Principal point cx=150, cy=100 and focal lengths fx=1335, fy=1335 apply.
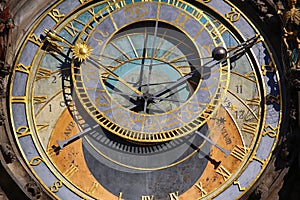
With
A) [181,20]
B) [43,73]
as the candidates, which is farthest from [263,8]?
[43,73]

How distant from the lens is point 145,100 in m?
14.3

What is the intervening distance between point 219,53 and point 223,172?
4.22 ft

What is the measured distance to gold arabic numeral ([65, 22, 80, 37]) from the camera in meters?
14.6

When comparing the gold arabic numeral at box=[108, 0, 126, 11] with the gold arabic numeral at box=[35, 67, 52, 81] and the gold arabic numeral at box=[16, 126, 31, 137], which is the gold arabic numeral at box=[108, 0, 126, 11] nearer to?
the gold arabic numeral at box=[35, 67, 52, 81]

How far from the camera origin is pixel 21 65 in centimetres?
1433

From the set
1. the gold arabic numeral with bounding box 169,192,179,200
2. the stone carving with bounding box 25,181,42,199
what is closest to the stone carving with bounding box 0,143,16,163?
the stone carving with bounding box 25,181,42,199

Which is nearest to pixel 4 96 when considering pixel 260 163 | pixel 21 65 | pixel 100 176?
pixel 21 65

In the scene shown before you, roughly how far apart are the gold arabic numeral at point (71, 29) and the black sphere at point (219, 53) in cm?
151

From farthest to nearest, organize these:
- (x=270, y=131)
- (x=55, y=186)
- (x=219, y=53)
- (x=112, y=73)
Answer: (x=112, y=73)
(x=219, y=53)
(x=270, y=131)
(x=55, y=186)

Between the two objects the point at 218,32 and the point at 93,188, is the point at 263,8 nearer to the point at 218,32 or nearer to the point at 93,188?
the point at 218,32

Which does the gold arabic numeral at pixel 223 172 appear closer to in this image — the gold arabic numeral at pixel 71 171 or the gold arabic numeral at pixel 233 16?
the gold arabic numeral at pixel 71 171

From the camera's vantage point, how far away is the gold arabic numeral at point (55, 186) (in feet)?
45.8

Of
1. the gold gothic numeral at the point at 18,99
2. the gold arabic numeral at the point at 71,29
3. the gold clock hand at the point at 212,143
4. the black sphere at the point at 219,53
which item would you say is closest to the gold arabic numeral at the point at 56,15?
the gold arabic numeral at the point at 71,29

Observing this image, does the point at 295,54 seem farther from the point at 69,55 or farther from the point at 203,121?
the point at 69,55
